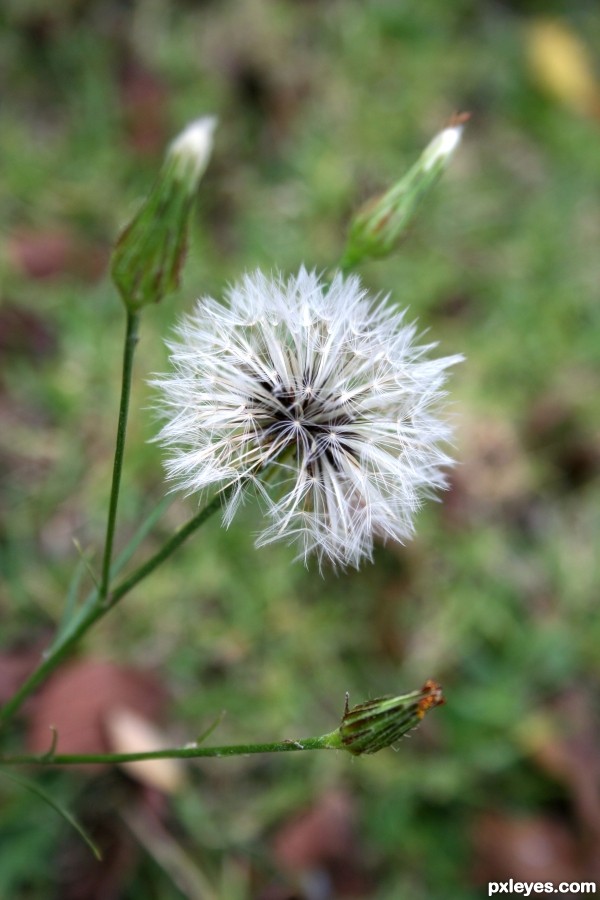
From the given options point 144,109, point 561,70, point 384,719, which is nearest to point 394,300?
point 144,109

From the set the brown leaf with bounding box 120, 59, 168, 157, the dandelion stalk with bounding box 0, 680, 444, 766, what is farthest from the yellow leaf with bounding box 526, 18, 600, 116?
the dandelion stalk with bounding box 0, 680, 444, 766

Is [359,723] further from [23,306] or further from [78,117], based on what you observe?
[78,117]

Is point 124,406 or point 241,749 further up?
point 124,406

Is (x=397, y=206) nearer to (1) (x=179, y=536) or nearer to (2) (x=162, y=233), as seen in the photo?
(2) (x=162, y=233)

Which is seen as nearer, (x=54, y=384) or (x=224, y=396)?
(x=224, y=396)

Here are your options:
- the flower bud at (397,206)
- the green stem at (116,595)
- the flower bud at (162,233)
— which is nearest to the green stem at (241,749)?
the green stem at (116,595)

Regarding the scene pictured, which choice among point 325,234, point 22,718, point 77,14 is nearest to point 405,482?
point 22,718
